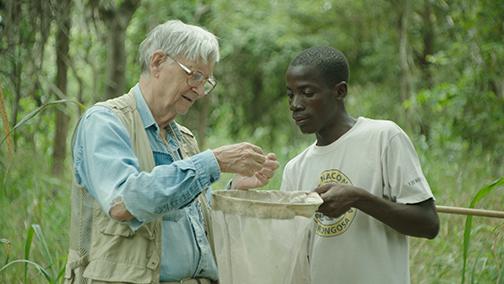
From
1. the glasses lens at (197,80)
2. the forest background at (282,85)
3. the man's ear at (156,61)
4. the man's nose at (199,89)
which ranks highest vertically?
the man's ear at (156,61)

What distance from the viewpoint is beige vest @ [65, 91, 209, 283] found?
7.63 ft

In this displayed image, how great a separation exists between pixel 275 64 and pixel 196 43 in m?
11.9

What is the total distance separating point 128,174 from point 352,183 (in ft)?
2.71

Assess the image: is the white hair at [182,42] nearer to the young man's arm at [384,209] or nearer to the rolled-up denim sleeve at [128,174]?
the rolled-up denim sleeve at [128,174]

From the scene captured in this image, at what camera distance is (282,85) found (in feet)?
49.5

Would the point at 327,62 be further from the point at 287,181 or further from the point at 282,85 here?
the point at 282,85

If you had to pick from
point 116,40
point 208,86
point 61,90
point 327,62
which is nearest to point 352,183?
point 327,62

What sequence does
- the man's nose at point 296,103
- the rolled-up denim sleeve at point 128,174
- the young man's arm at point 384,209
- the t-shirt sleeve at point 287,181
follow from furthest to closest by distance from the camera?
the t-shirt sleeve at point 287,181 < the man's nose at point 296,103 < the young man's arm at point 384,209 < the rolled-up denim sleeve at point 128,174

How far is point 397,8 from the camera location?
10.8 meters

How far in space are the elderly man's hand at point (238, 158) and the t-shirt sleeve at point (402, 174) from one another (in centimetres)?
49

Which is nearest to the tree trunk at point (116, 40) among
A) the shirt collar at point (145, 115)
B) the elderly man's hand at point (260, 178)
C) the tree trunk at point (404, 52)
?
the elderly man's hand at point (260, 178)

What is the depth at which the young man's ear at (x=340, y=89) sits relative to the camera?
2.81m

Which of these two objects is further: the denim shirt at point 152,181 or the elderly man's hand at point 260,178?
the elderly man's hand at point 260,178

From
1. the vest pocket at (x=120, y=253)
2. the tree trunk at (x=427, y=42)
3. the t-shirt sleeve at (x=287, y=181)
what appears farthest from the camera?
the tree trunk at (x=427, y=42)
